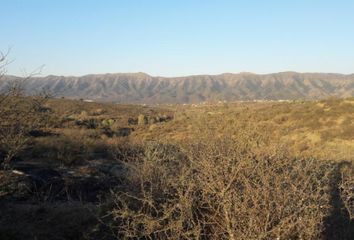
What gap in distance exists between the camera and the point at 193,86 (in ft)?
449

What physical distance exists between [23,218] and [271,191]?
4117 millimetres

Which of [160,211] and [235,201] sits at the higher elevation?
[235,201]

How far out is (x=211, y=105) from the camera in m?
8.38

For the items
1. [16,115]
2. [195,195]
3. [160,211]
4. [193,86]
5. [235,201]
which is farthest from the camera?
[193,86]

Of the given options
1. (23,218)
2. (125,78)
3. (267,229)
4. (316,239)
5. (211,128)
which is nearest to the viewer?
(267,229)

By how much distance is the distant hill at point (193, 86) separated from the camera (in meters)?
115

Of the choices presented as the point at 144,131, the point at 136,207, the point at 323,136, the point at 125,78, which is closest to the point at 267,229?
the point at 136,207

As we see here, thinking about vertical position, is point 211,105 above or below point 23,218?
above

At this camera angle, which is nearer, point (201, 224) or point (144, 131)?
point (201, 224)

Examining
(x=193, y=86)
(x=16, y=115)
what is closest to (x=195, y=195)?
(x=16, y=115)

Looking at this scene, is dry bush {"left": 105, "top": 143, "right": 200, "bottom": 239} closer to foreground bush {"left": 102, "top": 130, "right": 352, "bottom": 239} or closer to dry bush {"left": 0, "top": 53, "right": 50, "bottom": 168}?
foreground bush {"left": 102, "top": 130, "right": 352, "bottom": 239}

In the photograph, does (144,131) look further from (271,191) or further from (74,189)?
(271,191)

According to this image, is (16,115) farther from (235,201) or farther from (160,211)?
(235,201)

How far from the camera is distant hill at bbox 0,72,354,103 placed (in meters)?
115
